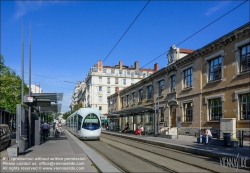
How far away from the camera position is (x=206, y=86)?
27.8m

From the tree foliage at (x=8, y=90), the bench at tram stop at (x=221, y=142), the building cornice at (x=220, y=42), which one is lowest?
the bench at tram stop at (x=221, y=142)

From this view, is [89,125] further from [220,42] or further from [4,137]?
[220,42]

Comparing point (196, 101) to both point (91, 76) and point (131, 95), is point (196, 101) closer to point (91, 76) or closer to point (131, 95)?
point (131, 95)

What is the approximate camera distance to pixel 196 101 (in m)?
29.3

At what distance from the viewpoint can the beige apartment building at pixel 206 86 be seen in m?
23.0

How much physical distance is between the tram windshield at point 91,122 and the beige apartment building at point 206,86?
6868mm

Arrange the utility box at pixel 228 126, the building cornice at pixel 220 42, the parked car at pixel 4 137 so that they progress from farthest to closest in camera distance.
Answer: the utility box at pixel 228 126 < the building cornice at pixel 220 42 < the parked car at pixel 4 137

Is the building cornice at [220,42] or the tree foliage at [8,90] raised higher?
the building cornice at [220,42]

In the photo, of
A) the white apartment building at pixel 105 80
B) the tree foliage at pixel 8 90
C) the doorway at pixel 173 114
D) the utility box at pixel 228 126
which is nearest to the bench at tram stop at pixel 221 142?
the utility box at pixel 228 126

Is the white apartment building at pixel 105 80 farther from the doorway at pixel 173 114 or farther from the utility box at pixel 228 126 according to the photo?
the utility box at pixel 228 126

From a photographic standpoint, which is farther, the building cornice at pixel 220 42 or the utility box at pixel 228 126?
the utility box at pixel 228 126

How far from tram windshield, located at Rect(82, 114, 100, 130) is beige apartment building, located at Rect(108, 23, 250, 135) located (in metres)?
6.87

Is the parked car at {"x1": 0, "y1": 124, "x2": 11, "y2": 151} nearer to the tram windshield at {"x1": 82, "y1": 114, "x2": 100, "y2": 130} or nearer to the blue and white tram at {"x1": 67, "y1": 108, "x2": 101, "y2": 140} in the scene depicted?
the blue and white tram at {"x1": 67, "y1": 108, "x2": 101, "y2": 140}

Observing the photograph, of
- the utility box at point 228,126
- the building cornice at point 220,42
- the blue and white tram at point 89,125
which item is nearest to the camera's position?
the building cornice at point 220,42
